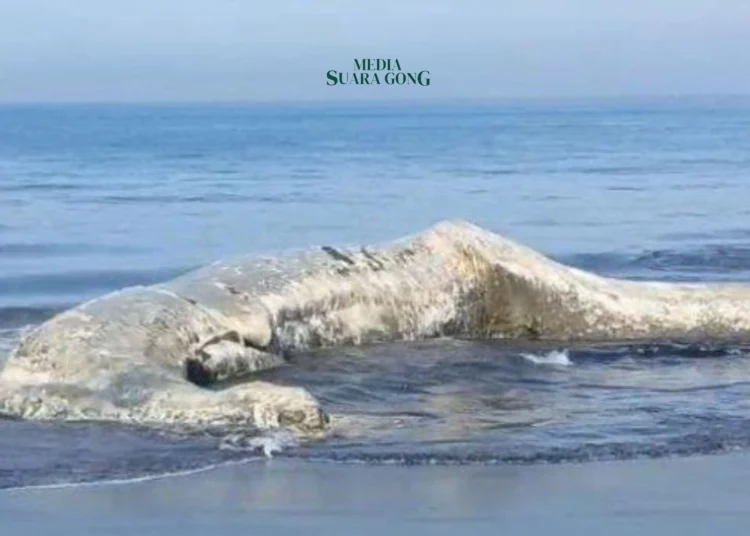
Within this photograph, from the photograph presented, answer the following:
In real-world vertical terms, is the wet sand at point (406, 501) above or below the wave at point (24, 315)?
above

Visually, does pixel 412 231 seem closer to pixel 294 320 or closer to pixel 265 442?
pixel 294 320

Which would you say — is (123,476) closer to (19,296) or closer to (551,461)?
(551,461)

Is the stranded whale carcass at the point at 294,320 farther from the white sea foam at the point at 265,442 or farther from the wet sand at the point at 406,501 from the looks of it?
the wet sand at the point at 406,501

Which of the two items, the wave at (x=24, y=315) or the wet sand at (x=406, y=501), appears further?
the wave at (x=24, y=315)

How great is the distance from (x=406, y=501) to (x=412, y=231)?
50.9 feet

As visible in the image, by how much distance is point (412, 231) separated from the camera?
23.0 metres

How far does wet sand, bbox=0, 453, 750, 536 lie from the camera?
714 centimetres

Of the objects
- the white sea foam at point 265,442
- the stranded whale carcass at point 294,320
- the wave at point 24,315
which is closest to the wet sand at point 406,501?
the white sea foam at point 265,442

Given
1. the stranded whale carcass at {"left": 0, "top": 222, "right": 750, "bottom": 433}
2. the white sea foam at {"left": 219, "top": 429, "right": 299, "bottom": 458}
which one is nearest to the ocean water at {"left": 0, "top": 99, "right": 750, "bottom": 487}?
the white sea foam at {"left": 219, "top": 429, "right": 299, "bottom": 458}

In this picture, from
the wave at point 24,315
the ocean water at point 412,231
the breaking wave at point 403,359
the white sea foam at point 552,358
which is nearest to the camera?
the ocean water at point 412,231

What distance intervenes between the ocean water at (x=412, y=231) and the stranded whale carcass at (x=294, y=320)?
0.27m

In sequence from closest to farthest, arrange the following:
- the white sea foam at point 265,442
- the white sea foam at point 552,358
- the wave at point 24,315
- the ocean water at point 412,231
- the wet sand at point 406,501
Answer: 1. the wet sand at point 406,501
2. the white sea foam at point 265,442
3. the ocean water at point 412,231
4. the white sea foam at point 552,358
5. the wave at point 24,315

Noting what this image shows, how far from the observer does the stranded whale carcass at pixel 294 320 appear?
9703 millimetres

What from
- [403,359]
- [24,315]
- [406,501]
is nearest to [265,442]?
[406,501]
